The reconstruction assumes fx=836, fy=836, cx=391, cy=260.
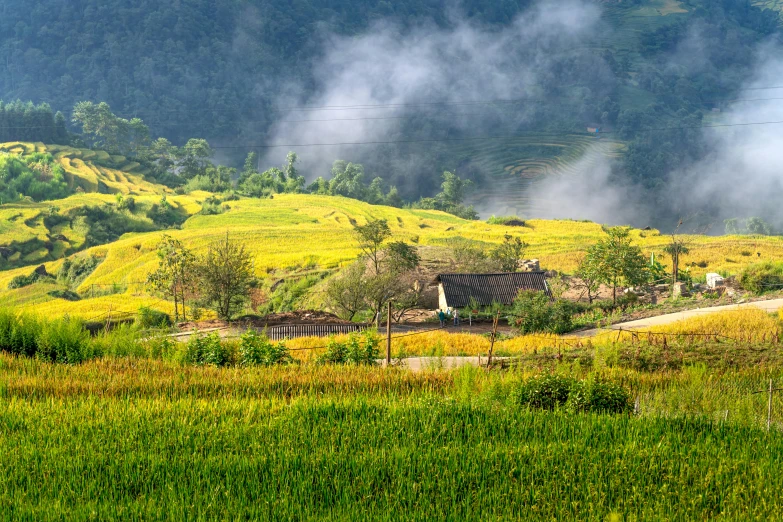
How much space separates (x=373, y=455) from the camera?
11094mm

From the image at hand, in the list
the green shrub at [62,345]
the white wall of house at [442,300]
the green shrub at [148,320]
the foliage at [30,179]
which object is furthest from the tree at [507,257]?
the foliage at [30,179]

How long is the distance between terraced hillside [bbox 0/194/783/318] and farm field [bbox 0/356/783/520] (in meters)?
33.2

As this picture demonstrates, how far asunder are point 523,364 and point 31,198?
331 ft

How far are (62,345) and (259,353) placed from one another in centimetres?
486

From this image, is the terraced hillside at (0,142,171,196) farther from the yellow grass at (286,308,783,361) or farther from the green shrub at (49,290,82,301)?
the yellow grass at (286,308,783,361)

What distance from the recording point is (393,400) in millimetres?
14508

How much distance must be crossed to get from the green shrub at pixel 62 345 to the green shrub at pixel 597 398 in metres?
12.2

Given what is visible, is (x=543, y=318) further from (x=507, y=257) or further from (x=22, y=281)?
(x=22, y=281)

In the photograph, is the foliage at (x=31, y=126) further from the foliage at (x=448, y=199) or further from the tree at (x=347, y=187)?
the foliage at (x=448, y=199)

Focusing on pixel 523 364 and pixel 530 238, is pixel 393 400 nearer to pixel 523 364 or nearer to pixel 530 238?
pixel 523 364

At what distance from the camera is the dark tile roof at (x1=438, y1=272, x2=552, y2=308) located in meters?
42.5

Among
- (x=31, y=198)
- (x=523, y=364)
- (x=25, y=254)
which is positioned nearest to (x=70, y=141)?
(x=31, y=198)

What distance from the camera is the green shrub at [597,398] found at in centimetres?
1399

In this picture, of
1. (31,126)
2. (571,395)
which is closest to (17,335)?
(571,395)
